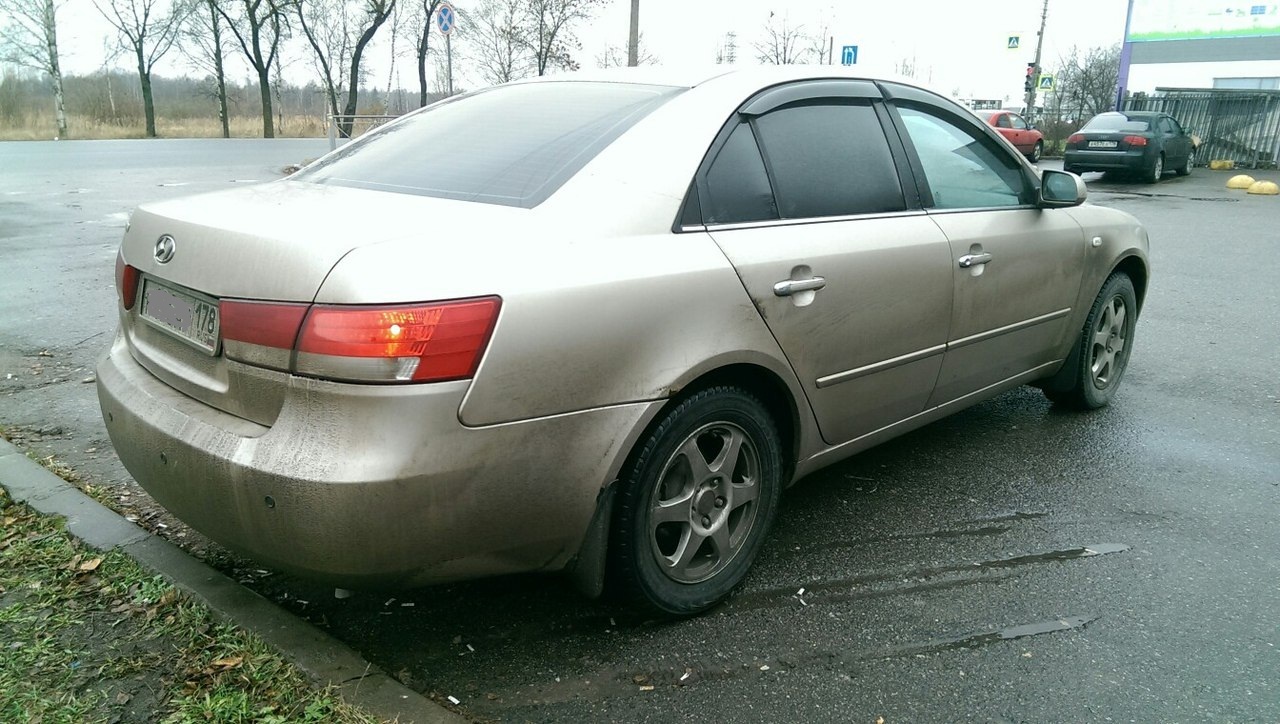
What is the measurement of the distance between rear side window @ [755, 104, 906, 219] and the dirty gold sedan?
0.01m

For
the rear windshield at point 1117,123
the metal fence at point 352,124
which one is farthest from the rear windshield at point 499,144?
the rear windshield at point 1117,123

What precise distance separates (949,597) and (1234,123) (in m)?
29.7

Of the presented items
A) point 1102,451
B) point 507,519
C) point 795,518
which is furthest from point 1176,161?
point 507,519

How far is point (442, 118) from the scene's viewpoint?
3311 mm

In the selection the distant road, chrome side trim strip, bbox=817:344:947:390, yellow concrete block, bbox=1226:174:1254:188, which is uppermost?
yellow concrete block, bbox=1226:174:1254:188

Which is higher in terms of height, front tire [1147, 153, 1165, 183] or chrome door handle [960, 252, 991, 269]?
front tire [1147, 153, 1165, 183]

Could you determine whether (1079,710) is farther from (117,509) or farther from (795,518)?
(117,509)

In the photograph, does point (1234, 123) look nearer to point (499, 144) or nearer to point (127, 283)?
point (499, 144)

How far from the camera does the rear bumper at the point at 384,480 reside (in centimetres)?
205

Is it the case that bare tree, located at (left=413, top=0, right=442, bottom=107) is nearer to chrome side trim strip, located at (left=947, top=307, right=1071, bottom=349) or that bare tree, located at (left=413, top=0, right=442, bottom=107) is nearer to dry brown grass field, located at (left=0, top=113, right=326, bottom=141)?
dry brown grass field, located at (left=0, top=113, right=326, bottom=141)

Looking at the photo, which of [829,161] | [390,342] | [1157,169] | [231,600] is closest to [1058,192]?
[829,161]

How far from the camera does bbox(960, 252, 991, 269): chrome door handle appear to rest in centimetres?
350

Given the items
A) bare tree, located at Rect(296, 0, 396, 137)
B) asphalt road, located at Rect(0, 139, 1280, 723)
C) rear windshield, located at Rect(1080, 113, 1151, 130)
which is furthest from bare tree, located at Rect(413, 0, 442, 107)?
asphalt road, located at Rect(0, 139, 1280, 723)

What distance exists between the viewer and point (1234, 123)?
26.7 meters
